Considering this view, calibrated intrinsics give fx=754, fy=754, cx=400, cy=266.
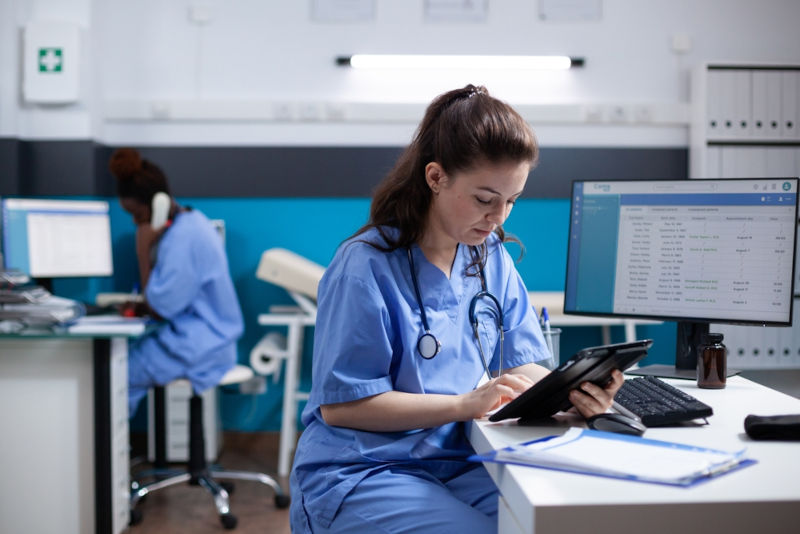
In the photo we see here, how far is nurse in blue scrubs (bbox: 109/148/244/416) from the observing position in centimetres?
267

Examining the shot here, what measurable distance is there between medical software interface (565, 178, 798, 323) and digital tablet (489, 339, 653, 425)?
478mm

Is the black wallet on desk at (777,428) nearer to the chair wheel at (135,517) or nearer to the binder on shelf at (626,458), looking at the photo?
the binder on shelf at (626,458)

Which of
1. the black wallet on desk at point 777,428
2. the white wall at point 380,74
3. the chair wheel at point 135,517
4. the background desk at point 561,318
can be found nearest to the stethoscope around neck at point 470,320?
the black wallet on desk at point 777,428

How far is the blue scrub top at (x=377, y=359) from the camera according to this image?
1232 millimetres

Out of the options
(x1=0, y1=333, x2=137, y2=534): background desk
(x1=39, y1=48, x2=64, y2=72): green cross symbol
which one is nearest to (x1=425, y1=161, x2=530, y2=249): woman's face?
(x1=0, y1=333, x2=137, y2=534): background desk

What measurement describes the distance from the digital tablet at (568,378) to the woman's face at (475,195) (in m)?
0.34

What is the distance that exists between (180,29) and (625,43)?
6.76ft

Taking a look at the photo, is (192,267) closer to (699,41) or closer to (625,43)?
(625,43)

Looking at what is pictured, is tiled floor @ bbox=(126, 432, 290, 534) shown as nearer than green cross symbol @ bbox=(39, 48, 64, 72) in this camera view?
Yes

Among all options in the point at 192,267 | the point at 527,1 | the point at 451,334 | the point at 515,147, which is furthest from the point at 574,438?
the point at 527,1

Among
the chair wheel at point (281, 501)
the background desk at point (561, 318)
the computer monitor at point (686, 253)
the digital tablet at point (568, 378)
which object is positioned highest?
the computer monitor at point (686, 253)

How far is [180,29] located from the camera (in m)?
3.47

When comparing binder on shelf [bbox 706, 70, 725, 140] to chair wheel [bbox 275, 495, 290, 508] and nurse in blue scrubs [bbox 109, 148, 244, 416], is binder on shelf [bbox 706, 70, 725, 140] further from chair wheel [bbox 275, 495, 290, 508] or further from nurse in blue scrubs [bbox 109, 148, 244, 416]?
chair wheel [bbox 275, 495, 290, 508]

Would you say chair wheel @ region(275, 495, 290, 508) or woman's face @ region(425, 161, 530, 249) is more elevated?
woman's face @ region(425, 161, 530, 249)
